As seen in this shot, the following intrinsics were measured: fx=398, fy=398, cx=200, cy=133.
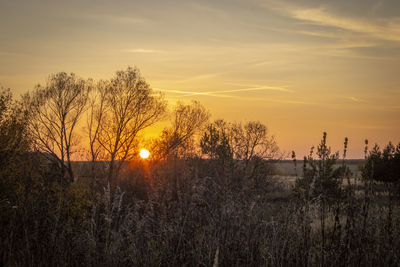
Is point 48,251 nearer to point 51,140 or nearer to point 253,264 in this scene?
point 253,264

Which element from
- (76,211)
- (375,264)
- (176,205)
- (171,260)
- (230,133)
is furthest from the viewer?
(230,133)

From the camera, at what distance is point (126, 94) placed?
34938mm

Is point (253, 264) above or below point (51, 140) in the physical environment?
below

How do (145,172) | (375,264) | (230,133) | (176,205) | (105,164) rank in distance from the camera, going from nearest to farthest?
(375,264)
(176,205)
(145,172)
(105,164)
(230,133)

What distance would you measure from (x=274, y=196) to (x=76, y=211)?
2036 cm

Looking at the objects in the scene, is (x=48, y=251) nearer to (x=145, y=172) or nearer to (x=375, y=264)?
(x=375, y=264)

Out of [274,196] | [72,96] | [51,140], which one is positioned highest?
[72,96]

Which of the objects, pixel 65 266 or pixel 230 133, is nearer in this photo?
pixel 65 266

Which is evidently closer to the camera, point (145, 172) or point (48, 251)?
point (48, 251)

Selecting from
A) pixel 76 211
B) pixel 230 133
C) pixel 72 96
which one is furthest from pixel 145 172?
pixel 76 211

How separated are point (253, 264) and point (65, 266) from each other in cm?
253

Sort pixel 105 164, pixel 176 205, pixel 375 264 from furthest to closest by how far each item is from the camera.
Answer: pixel 105 164 → pixel 176 205 → pixel 375 264

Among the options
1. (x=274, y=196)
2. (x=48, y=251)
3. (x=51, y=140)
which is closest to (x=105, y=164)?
(x=51, y=140)

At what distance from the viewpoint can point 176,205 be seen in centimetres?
808
